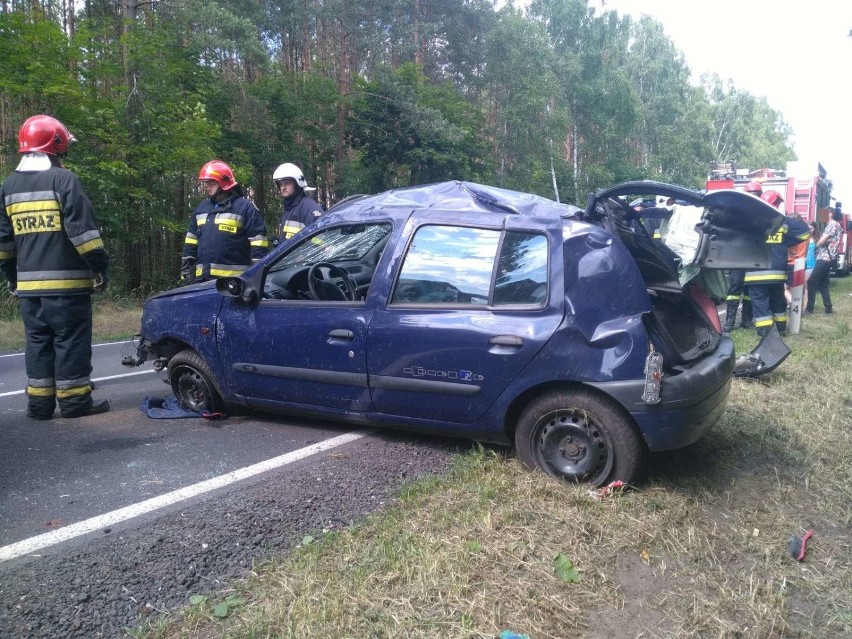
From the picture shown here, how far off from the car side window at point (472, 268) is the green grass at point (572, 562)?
97 cm

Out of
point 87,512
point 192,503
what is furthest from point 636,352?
point 87,512

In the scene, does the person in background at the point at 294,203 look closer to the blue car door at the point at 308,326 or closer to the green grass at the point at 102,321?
the blue car door at the point at 308,326

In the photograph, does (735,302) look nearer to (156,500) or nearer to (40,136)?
(156,500)

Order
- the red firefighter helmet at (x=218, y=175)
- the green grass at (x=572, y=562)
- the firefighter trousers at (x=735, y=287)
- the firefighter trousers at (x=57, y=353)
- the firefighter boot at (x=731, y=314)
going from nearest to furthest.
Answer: the green grass at (x=572, y=562), the firefighter trousers at (x=57, y=353), the red firefighter helmet at (x=218, y=175), the firefighter trousers at (x=735, y=287), the firefighter boot at (x=731, y=314)

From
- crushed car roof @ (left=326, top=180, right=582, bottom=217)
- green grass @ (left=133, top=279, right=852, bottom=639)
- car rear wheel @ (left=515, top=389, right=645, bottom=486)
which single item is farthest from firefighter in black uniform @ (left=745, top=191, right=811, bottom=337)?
car rear wheel @ (left=515, top=389, right=645, bottom=486)

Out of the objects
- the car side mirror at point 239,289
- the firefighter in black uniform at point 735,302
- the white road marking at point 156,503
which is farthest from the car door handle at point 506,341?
the firefighter in black uniform at point 735,302

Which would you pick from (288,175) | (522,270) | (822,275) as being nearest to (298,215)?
(288,175)

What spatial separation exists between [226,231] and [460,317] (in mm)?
3337

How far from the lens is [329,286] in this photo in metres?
4.48

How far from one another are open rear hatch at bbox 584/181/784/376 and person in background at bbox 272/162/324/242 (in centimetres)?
341

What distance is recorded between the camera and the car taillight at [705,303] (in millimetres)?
4461

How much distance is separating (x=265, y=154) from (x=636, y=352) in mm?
19541

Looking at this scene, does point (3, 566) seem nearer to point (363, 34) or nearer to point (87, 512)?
point (87, 512)

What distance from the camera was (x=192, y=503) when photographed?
3480mm
